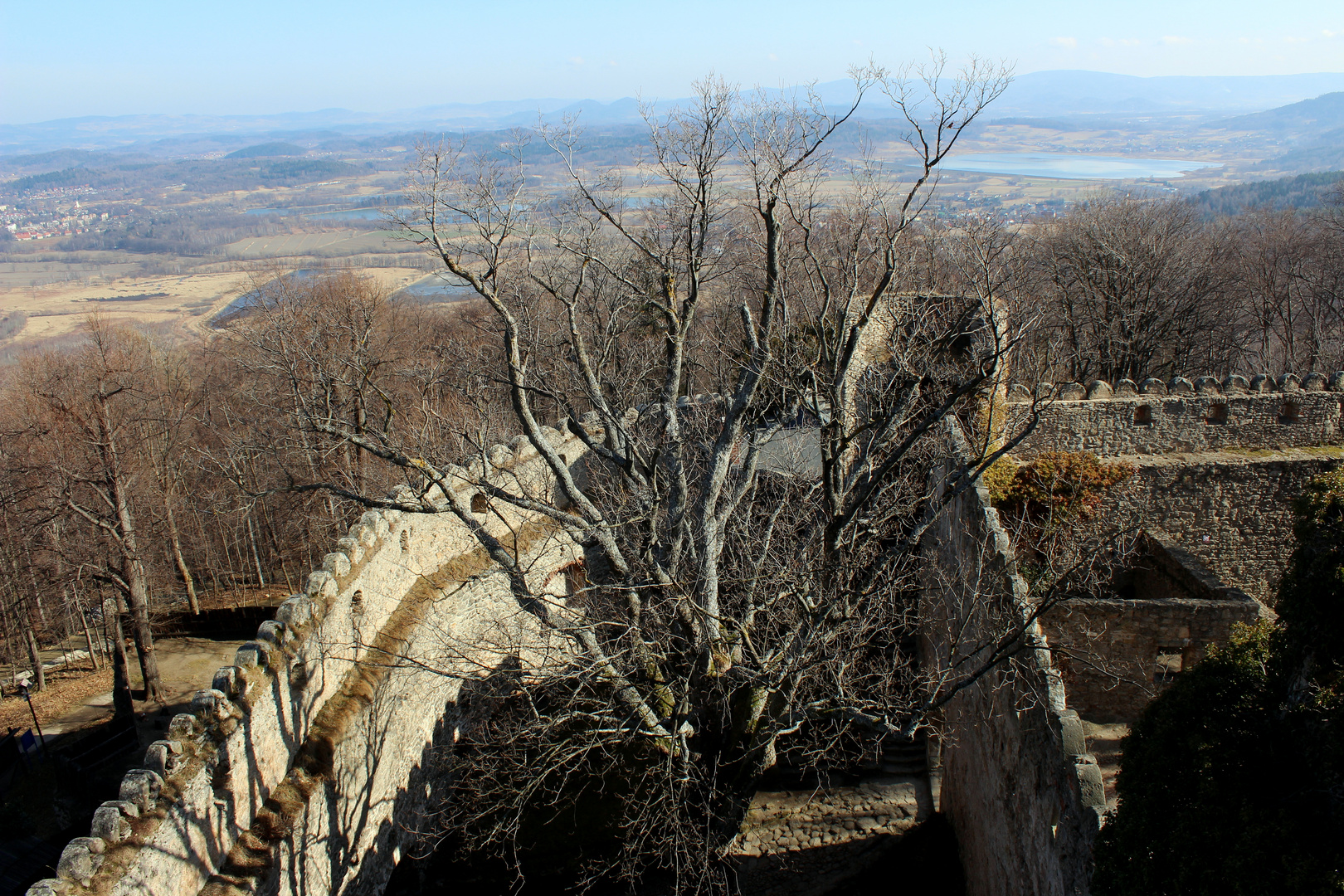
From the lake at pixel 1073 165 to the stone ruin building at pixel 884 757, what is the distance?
145ft

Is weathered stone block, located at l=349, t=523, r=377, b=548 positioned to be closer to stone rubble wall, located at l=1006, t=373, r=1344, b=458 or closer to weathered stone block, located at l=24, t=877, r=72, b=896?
weathered stone block, located at l=24, t=877, r=72, b=896

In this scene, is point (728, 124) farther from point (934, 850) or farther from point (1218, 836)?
point (934, 850)

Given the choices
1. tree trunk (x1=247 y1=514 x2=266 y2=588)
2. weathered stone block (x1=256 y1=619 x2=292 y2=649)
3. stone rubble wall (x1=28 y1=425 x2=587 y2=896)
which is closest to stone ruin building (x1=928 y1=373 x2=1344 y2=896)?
stone rubble wall (x1=28 y1=425 x2=587 y2=896)

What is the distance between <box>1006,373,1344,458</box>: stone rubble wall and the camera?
45.0 ft

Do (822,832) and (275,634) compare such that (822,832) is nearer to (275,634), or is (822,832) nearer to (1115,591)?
(1115,591)

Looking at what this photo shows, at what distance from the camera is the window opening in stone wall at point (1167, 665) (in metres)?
9.69

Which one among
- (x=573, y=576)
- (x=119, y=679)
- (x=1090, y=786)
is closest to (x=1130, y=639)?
(x=1090, y=786)

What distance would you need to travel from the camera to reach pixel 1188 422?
13789 mm

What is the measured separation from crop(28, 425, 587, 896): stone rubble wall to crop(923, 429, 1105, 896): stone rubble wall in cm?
484

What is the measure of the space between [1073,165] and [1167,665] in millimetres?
85093

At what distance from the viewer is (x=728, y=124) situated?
9.00 meters

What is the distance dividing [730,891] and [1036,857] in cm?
444

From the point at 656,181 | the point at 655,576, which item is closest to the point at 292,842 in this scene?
the point at 655,576

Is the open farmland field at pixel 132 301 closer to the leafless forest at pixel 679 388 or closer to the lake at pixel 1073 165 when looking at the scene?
the leafless forest at pixel 679 388
